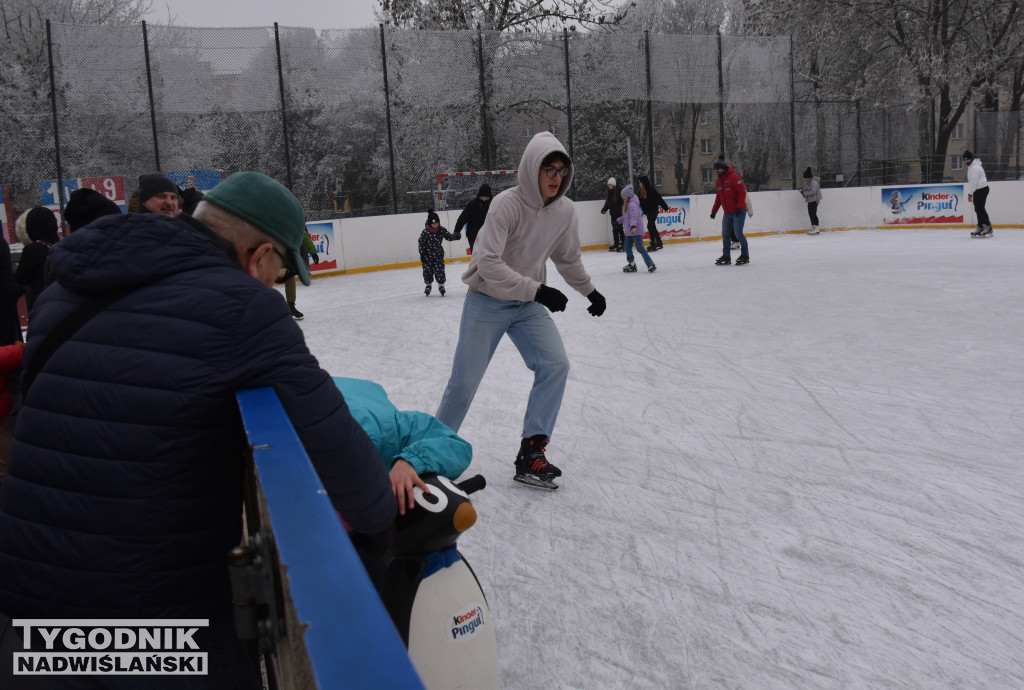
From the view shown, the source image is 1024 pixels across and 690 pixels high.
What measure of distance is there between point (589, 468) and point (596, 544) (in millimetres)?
926

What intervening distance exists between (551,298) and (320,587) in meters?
2.95

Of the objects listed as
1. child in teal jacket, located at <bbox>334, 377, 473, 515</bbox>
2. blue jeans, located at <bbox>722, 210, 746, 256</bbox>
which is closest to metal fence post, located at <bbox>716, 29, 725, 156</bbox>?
blue jeans, located at <bbox>722, 210, 746, 256</bbox>

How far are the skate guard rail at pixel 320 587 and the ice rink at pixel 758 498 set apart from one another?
1463mm

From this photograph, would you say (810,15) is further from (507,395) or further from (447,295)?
(507,395)

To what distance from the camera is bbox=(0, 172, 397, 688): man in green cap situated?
1173 mm

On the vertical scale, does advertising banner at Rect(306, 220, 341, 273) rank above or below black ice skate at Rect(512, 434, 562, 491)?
above

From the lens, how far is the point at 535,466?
385cm

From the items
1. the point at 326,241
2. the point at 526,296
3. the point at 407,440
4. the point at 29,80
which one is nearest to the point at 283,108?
the point at 326,241

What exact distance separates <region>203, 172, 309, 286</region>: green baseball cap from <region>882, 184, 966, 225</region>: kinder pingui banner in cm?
1852

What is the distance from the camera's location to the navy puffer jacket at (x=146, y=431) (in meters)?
1.17

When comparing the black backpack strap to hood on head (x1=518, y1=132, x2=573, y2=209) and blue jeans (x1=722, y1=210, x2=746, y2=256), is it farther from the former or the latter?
blue jeans (x1=722, y1=210, x2=746, y2=256)

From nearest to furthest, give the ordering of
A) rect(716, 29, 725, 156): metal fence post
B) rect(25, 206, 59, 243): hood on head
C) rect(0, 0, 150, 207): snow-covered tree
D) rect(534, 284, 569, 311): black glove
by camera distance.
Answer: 1. rect(534, 284, 569, 311): black glove
2. rect(25, 206, 59, 243): hood on head
3. rect(0, 0, 150, 207): snow-covered tree
4. rect(716, 29, 725, 156): metal fence post

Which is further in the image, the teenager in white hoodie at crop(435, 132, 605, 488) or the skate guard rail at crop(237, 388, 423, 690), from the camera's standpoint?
the teenager in white hoodie at crop(435, 132, 605, 488)

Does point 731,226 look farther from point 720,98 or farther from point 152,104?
point 152,104
